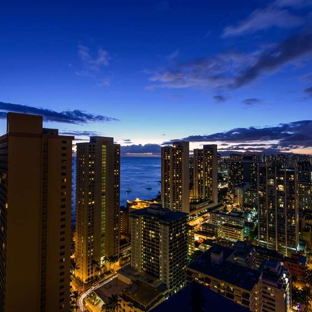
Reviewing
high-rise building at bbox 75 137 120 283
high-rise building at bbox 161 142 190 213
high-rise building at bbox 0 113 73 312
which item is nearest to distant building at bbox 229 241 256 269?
high-rise building at bbox 75 137 120 283

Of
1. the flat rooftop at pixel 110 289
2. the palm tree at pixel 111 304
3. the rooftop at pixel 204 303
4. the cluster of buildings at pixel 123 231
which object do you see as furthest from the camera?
the flat rooftop at pixel 110 289

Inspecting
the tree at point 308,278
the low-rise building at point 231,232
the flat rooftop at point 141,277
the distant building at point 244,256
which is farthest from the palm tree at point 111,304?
the low-rise building at point 231,232

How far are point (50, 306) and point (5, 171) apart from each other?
14669mm

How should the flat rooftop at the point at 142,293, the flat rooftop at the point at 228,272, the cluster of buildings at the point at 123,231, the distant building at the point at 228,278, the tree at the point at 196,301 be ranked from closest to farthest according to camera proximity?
the tree at the point at 196,301, the cluster of buildings at the point at 123,231, the distant building at the point at 228,278, the flat rooftop at the point at 228,272, the flat rooftop at the point at 142,293

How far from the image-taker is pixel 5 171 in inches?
847

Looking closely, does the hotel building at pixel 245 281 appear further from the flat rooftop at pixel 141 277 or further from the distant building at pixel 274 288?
the flat rooftop at pixel 141 277

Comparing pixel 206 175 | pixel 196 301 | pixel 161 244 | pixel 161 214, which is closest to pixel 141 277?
pixel 161 244

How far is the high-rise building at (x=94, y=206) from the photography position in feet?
172

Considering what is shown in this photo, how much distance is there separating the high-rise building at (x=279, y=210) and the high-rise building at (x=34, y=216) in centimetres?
6117

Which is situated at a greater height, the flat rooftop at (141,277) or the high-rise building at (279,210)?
the high-rise building at (279,210)

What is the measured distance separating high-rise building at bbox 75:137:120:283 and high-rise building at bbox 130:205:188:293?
9.75m

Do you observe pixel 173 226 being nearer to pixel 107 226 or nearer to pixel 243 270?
pixel 243 270

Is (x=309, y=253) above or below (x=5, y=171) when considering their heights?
below

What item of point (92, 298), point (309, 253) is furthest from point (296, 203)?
point (92, 298)
